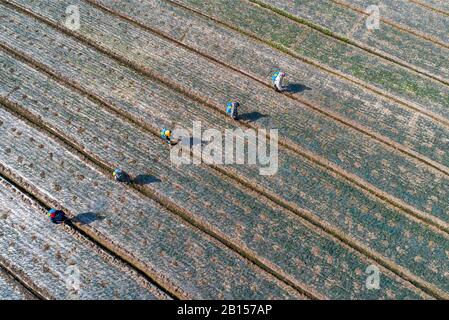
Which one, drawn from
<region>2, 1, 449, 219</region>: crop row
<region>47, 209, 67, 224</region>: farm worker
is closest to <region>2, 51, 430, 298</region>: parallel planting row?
<region>2, 1, 449, 219</region>: crop row

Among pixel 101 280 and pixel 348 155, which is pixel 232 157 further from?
pixel 101 280

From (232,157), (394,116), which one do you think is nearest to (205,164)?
(232,157)

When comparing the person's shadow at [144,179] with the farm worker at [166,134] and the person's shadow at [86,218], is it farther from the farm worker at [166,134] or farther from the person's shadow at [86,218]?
the person's shadow at [86,218]

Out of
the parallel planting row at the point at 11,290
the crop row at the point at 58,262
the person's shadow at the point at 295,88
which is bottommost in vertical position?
the parallel planting row at the point at 11,290

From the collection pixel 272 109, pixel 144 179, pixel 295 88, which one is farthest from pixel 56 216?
pixel 295 88

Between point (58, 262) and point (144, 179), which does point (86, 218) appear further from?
point (144, 179)

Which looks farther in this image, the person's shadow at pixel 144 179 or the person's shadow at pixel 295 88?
the person's shadow at pixel 295 88

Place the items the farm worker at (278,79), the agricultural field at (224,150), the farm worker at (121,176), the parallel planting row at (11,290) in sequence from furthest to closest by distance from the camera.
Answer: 1. the farm worker at (278,79)
2. the farm worker at (121,176)
3. the agricultural field at (224,150)
4. the parallel planting row at (11,290)

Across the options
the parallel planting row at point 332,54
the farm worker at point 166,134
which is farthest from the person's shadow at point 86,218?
the parallel planting row at point 332,54

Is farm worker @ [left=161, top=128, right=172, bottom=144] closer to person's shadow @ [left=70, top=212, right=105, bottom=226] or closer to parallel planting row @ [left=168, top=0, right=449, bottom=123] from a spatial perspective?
person's shadow @ [left=70, top=212, right=105, bottom=226]
